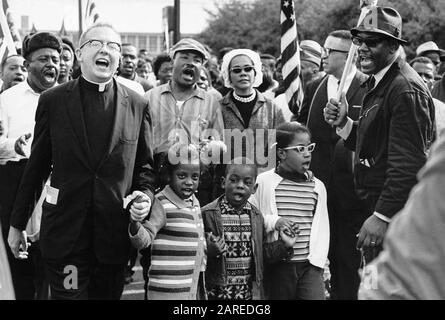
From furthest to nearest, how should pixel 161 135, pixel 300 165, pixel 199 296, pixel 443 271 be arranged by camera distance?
pixel 161 135, pixel 300 165, pixel 199 296, pixel 443 271

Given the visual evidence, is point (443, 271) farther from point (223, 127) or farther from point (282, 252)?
point (223, 127)

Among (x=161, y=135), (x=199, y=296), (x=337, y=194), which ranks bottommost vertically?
(x=199, y=296)

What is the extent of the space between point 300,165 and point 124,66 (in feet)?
15.2

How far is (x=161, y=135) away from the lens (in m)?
6.87

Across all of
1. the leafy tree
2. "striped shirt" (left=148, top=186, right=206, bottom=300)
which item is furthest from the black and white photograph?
the leafy tree

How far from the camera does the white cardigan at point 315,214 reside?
20.2 feet

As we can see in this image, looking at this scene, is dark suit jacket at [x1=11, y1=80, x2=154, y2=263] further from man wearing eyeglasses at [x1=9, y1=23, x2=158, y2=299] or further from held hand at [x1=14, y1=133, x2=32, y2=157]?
A: held hand at [x1=14, y1=133, x2=32, y2=157]

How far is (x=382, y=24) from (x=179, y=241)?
197cm

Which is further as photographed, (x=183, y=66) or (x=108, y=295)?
(x=183, y=66)

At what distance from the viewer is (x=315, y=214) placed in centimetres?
629

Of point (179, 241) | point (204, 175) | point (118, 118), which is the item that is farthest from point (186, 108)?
point (118, 118)

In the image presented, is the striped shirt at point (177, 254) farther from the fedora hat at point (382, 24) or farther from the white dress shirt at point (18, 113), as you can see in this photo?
the fedora hat at point (382, 24)

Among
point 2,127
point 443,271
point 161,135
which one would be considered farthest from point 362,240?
point 443,271

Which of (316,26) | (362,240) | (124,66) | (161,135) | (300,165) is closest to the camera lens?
(362,240)
